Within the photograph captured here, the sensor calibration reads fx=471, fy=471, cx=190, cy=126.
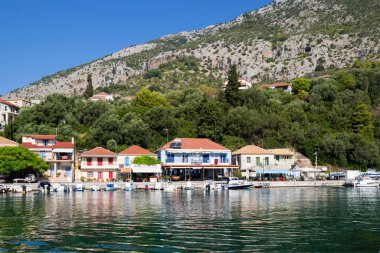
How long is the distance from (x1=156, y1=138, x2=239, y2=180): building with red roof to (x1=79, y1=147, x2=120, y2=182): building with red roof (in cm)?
871

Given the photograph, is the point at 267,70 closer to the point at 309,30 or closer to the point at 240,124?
the point at 309,30

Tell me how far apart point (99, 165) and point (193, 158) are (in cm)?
1634

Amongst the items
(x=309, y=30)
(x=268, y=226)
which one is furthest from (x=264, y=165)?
(x=309, y=30)

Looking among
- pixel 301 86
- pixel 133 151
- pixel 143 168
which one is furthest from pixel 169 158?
pixel 301 86

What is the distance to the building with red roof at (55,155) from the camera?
78.8m

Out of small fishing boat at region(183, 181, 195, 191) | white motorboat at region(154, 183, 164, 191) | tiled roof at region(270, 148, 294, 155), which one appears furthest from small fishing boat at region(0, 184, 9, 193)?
tiled roof at region(270, 148, 294, 155)

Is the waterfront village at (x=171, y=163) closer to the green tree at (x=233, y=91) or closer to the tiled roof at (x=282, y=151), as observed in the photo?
the tiled roof at (x=282, y=151)

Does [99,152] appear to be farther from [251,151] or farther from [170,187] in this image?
[251,151]

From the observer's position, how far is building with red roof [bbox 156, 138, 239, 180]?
8256 cm

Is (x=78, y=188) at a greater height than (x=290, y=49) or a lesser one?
lesser

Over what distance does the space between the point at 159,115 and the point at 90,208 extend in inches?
2172

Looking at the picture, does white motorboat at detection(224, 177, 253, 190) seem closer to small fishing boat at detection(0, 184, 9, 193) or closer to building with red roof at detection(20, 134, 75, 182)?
building with red roof at detection(20, 134, 75, 182)

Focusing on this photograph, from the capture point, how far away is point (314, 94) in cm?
10900

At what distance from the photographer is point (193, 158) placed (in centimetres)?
8319
